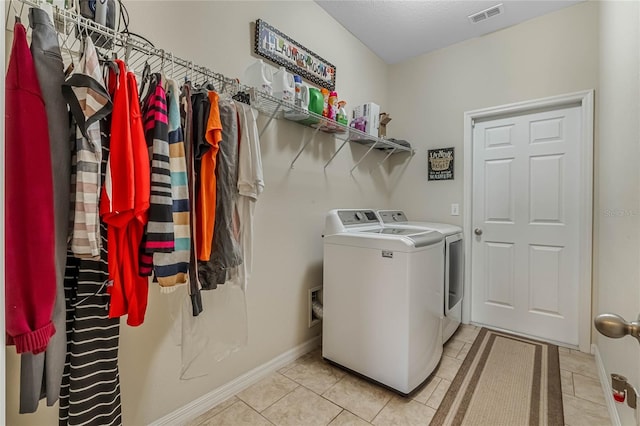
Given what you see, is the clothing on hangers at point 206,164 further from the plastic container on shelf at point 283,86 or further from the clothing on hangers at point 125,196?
the plastic container on shelf at point 283,86

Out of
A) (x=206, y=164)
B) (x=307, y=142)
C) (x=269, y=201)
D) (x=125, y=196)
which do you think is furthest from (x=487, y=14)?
(x=125, y=196)

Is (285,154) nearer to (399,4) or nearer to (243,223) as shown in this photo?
(243,223)

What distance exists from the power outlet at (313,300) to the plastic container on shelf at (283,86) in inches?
55.0

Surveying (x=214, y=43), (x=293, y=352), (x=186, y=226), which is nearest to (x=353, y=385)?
(x=293, y=352)

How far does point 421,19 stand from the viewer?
8.09 feet

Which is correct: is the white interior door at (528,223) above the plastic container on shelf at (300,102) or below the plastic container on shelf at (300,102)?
below

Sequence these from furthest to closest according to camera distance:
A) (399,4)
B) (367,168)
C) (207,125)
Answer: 1. (367,168)
2. (399,4)
3. (207,125)

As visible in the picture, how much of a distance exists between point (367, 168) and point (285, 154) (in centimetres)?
111

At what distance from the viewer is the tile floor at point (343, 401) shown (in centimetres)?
154

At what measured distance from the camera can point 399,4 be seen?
7.50 ft

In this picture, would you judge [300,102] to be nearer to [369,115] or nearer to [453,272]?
[369,115]

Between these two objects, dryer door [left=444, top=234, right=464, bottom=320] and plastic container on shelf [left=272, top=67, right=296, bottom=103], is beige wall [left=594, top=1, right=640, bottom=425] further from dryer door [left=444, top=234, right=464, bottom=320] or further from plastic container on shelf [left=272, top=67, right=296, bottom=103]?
plastic container on shelf [left=272, top=67, right=296, bottom=103]

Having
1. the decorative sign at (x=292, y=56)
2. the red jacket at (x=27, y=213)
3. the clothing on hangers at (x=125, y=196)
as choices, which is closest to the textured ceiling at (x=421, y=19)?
the decorative sign at (x=292, y=56)

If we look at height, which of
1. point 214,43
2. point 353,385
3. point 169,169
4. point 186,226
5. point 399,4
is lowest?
point 353,385
